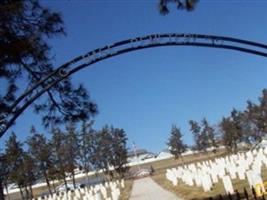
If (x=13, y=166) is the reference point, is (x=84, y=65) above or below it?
below

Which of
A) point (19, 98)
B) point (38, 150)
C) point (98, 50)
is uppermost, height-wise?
point (38, 150)

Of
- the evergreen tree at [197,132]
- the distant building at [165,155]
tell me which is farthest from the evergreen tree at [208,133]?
the distant building at [165,155]

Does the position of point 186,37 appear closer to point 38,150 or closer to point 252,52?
point 252,52

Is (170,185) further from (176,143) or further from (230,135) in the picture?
(176,143)

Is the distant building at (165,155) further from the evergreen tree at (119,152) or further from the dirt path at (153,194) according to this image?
the dirt path at (153,194)

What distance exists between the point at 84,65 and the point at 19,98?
Result: 5.85ft

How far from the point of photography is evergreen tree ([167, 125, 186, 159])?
9531 cm

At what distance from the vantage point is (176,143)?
96.6m

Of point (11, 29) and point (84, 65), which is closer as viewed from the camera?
point (11, 29)

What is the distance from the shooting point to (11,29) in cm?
1206

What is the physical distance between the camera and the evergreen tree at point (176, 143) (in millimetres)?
95312

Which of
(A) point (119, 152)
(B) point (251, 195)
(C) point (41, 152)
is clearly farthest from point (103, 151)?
(B) point (251, 195)

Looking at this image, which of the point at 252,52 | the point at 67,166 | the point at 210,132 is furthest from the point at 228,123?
the point at 252,52

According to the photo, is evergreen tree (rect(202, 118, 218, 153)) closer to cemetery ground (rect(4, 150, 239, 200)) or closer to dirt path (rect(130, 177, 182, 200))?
cemetery ground (rect(4, 150, 239, 200))
